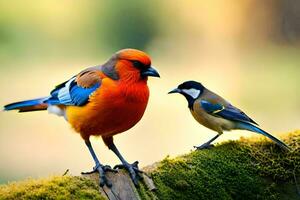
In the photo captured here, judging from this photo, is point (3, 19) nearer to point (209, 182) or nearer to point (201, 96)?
point (201, 96)

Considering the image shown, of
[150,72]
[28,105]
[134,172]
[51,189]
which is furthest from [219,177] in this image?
[28,105]

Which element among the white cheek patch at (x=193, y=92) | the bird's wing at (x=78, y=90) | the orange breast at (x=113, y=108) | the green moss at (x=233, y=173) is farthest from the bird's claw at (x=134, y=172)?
the white cheek patch at (x=193, y=92)

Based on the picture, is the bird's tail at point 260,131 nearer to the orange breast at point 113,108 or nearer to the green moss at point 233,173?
the green moss at point 233,173

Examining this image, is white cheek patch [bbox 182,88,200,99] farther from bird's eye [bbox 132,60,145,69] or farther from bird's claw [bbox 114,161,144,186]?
bird's claw [bbox 114,161,144,186]

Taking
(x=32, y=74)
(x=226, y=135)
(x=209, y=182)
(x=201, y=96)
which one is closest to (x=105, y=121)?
(x=209, y=182)

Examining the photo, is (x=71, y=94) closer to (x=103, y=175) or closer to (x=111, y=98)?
(x=111, y=98)

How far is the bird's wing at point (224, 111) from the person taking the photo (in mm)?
4852

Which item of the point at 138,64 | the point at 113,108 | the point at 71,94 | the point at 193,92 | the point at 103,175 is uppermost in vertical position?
the point at 138,64

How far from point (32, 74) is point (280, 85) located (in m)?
5.18

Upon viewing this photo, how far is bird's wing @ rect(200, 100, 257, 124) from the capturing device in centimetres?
485

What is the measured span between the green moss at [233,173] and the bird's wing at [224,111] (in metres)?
0.48

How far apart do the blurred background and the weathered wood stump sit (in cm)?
647

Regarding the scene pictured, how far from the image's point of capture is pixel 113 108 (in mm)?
3955

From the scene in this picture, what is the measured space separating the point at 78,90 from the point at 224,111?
123 centimetres
